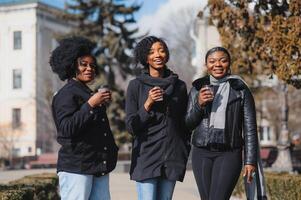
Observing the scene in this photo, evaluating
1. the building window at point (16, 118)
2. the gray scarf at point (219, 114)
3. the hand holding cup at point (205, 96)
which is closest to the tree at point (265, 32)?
the gray scarf at point (219, 114)

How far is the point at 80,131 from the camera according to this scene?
478 cm

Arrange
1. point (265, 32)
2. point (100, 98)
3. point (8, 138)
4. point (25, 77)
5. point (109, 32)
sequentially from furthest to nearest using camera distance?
point (25, 77)
point (8, 138)
point (109, 32)
point (265, 32)
point (100, 98)

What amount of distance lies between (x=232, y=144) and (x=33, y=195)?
4865 mm

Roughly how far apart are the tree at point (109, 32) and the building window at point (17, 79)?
60.9 feet

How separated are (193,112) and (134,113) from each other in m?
0.52

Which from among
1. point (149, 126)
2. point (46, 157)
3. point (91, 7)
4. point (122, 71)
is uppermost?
point (91, 7)

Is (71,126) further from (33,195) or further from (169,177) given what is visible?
(33,195)

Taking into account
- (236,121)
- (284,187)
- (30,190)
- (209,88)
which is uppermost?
(209,88)

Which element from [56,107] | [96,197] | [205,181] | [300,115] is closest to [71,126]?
[56,107]

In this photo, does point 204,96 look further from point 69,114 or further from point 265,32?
point 265,32

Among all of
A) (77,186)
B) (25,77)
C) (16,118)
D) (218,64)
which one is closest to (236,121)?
(218,64)

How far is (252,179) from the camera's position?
5.25m

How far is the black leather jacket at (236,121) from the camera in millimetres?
5188

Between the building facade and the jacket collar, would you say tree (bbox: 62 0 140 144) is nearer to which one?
the building facade
